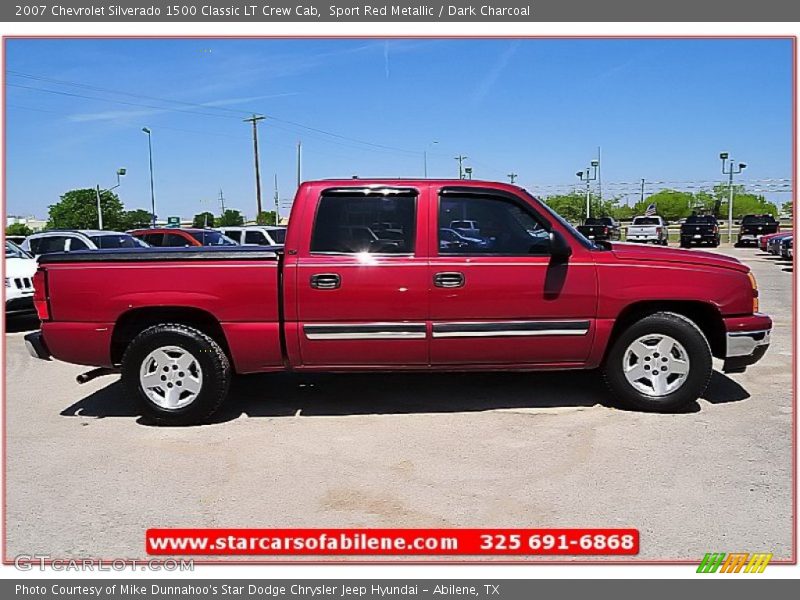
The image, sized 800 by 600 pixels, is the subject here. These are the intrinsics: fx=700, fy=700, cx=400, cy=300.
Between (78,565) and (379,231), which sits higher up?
(379,231)

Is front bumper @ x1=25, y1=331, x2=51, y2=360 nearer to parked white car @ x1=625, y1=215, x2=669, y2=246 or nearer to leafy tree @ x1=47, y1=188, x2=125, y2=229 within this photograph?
parked white car @ x1=625, y1=215, x2=669, y2=246

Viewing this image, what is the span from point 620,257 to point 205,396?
3469 millimetres

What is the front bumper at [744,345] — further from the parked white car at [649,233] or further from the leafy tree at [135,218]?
the leafy tree at [135,218]

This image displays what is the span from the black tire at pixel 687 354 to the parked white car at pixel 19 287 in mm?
8529

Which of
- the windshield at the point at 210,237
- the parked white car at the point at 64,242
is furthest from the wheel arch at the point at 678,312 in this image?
the windshield at the point at 210,237

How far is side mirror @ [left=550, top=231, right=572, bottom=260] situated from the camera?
17.8 ft

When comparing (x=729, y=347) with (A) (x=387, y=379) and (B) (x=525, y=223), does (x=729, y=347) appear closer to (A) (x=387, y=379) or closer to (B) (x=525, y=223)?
(B) (x=525, y=223)

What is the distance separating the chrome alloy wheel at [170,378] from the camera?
217 inches

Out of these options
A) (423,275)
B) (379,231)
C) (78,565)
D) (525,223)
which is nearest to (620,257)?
(525,223)

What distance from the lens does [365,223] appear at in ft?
18.2

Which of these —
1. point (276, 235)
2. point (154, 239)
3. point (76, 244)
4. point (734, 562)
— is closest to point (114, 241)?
point (76, 244)

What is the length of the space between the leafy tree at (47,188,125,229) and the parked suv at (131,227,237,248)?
66335mm

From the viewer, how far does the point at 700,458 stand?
15.6 feet

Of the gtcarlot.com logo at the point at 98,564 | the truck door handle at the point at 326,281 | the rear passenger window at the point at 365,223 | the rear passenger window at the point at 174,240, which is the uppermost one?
the rear passenger window at the point at 365,223
